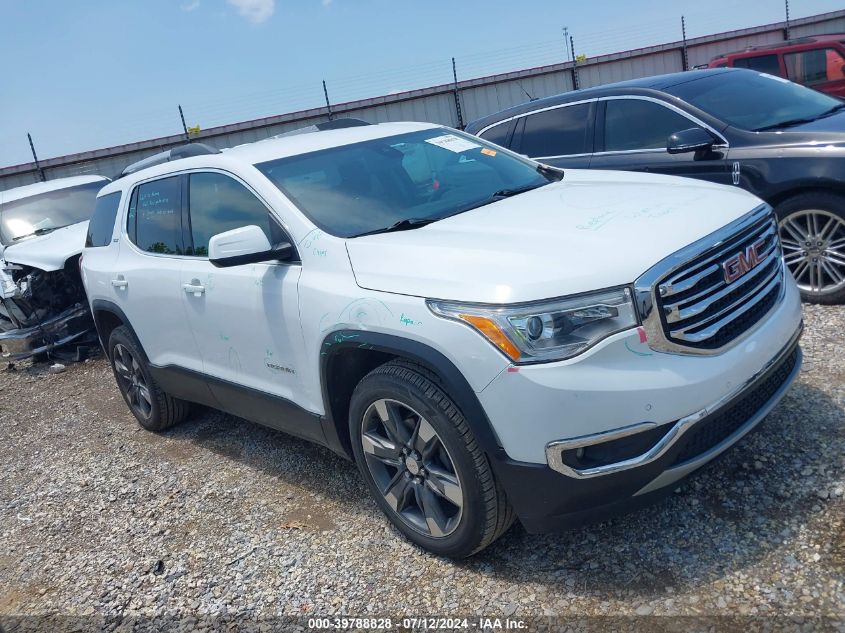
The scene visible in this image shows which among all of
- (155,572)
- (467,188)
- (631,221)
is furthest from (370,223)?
(155,572)

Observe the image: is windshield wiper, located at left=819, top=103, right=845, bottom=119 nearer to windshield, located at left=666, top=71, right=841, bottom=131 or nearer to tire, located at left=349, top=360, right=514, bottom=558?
windshield, located at left=666, top=71, right=841, bottom=131

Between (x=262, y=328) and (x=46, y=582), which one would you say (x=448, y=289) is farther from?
(x=46, y=582)

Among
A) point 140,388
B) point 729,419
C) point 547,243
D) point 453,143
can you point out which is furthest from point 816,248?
point 140,388

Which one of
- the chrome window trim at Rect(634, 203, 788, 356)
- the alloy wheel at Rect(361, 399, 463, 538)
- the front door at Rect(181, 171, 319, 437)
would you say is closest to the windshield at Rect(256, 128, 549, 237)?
the front door at Rect(181, 171, 319, 437)

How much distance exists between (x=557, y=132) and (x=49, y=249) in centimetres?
551

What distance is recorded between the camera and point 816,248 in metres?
5.01

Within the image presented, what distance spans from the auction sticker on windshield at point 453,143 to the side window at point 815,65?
870cm

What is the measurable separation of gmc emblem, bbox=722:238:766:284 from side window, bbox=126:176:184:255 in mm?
2994

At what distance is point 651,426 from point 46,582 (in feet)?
10.2

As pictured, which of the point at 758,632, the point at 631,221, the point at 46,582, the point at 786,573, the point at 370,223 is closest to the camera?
the point at 758,632

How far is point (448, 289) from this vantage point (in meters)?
2.76

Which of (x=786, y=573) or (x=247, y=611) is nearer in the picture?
(x=786, y=573)

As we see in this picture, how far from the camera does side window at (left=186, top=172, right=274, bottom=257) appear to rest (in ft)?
12.3

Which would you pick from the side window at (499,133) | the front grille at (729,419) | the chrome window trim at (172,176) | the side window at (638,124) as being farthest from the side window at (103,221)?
the front grille at (729,419)
